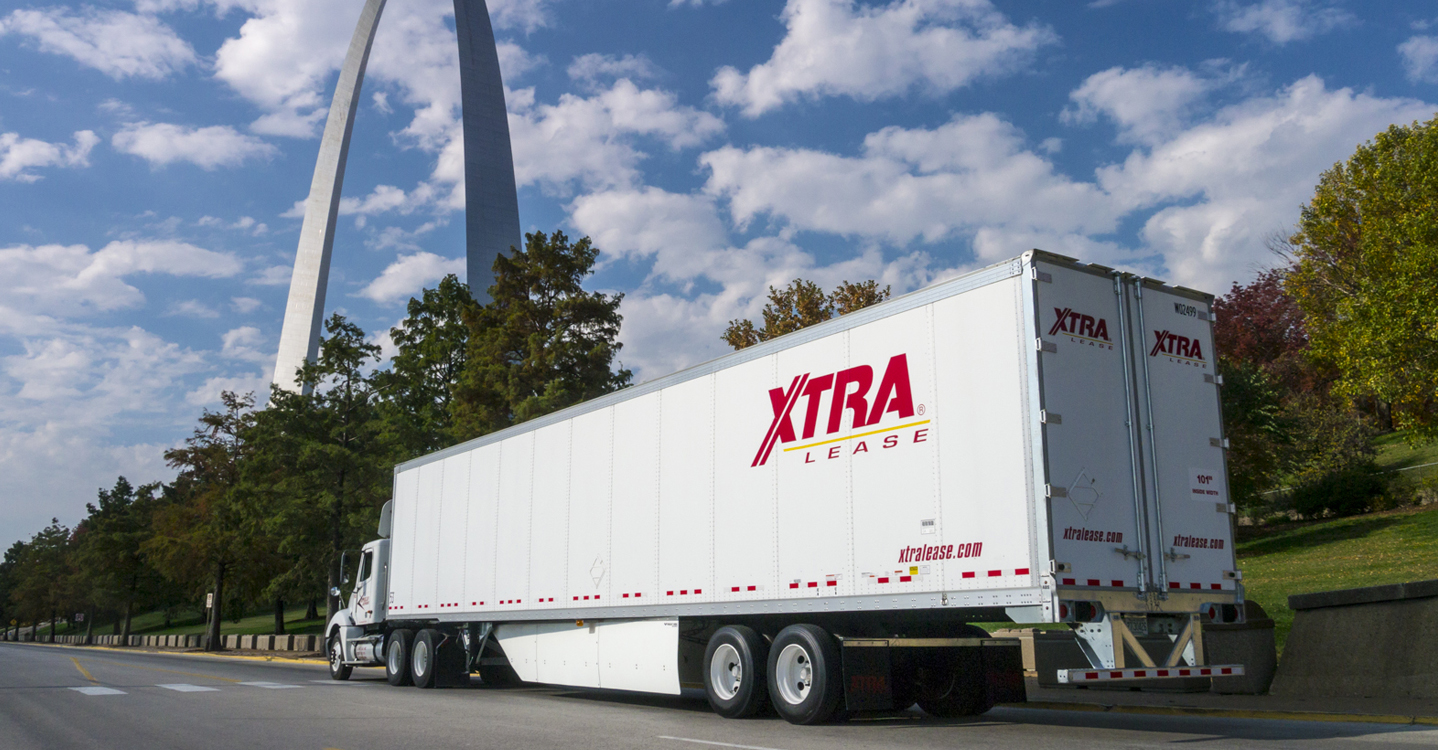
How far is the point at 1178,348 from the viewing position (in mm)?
9703

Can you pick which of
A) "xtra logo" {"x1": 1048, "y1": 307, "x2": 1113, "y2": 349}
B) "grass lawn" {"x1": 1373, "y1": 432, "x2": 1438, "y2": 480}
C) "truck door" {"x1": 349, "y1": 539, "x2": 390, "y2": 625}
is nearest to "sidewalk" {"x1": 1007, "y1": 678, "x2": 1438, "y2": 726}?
"xtra logo" {"x1": 1048, "y1": 307, "x2": 1113, "y2": 349}

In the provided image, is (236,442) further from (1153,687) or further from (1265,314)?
(1265,314)

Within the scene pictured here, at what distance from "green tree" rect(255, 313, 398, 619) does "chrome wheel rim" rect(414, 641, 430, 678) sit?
50.4ft

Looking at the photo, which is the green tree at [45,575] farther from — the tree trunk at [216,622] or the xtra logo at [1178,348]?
the xtra logo at [1178,348]

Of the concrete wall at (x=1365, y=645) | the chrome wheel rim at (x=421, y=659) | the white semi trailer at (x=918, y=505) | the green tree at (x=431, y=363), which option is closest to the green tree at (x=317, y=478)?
the green tree at (x=431, y=363)

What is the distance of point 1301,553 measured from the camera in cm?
2980

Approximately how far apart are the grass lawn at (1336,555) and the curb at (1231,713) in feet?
19.6

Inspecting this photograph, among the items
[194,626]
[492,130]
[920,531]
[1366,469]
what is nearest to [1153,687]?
[920,531]

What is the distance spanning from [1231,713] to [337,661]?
16.7 metres

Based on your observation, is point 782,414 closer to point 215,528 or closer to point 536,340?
point 536,340

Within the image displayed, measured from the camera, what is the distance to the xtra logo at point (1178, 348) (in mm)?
9562

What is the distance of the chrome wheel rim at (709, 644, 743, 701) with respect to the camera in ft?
36.1

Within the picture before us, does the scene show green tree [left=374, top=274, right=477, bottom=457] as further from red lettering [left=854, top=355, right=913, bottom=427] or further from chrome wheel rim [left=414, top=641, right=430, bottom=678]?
red lettering [left=854, top=355, right=913, bottom=427]

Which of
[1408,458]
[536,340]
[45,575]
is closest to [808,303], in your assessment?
[536,340]
